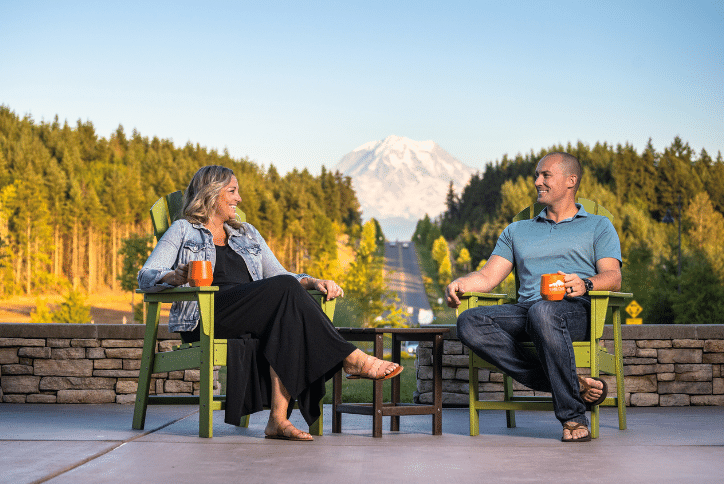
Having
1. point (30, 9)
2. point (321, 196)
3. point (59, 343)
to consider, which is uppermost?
point (30, 9)

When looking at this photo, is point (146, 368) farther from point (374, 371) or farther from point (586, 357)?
point (586, 357)

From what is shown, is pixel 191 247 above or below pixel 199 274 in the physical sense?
above

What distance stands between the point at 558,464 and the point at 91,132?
3764 inches

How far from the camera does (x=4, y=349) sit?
542 centimetres

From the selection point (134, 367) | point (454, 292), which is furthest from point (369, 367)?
point (134, 367)

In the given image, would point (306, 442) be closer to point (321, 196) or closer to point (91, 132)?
point (91, 132)

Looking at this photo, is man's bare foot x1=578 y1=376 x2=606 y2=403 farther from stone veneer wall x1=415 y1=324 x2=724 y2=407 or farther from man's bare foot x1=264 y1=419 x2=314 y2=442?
stone veneer wall x1=415 y1=324 x2=724 y2=407

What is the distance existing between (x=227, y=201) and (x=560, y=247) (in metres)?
1.68

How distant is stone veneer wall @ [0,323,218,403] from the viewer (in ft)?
17.6

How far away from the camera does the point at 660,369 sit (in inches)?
213

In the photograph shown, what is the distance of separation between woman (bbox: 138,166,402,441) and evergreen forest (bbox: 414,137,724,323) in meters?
23.4

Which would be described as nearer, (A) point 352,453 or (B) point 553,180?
(A) point 352,453

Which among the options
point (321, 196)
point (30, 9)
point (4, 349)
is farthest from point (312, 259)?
point (4, 349)

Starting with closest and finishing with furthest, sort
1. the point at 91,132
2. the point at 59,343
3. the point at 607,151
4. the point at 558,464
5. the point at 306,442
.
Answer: the point at 558,464
the point at 306,442
the point at 59,343
the point at 607,151
the point at 91,132
